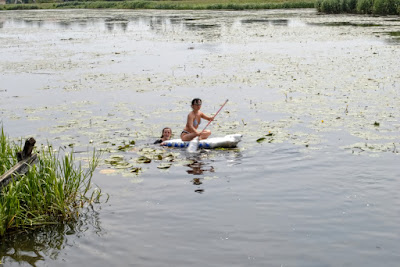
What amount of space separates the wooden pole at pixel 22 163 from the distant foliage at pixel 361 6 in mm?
44307

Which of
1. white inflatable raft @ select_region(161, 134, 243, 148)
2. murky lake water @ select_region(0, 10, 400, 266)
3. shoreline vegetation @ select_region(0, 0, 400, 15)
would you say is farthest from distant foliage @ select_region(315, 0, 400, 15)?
white inflatable raft @ select_region(161, 134, 243, 148)

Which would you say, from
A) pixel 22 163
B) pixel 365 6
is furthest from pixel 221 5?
pixel 22 163

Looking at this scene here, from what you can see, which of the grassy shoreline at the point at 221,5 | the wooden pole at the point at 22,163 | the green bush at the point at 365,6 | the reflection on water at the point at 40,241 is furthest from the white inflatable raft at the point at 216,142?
→ the grassy shoreline at the point at 221,5

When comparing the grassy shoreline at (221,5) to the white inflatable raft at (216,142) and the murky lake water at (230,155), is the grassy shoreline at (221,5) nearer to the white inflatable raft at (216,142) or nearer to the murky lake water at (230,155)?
the murky lake water at (230,155)

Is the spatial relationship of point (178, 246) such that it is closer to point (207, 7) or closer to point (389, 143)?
point (389, 143)

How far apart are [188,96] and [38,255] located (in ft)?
36.9

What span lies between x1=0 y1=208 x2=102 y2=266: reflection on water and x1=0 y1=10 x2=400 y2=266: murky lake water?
3cm

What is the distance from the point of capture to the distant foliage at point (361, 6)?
47.9m

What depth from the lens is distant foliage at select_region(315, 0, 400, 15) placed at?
4791 centimetres

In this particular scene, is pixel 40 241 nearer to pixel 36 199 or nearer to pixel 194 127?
pixel 36 199

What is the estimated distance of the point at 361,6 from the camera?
50250 millimetres

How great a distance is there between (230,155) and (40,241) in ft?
15.8

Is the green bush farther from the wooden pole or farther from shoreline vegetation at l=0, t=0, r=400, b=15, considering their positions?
the wooden pole

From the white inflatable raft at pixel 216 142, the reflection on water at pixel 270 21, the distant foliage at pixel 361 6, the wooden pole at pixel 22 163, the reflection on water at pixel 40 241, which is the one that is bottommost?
the reflection on water at pixel 40 241
